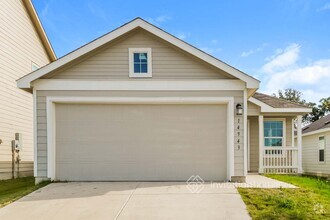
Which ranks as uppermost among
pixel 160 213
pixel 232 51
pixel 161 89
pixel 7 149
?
pixel 232 51

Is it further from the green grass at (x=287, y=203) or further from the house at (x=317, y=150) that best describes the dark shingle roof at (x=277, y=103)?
the green grass at (x=287, y=203)

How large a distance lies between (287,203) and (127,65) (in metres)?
5.51

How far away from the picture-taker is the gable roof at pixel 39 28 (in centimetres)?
1214

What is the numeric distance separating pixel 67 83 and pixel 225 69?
4645 millimetres

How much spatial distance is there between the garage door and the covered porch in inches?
137

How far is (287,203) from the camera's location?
216 inches

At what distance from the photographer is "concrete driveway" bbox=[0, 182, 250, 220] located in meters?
5.18

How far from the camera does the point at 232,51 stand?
14078 millimetres

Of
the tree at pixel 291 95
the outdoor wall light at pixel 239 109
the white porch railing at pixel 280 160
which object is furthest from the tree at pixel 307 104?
the outdoor wall light at pixel 239 109

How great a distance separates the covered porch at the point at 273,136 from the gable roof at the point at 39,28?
33.3 feet

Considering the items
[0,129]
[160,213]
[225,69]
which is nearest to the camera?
[160,213]

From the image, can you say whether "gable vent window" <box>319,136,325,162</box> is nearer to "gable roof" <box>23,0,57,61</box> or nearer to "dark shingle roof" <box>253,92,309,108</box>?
"dark shingle roof" <box>253,92,309,108</box>

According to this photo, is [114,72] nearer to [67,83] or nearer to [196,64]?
[67,83]

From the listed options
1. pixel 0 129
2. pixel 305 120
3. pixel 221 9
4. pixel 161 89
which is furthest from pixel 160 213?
pixel 305 120
